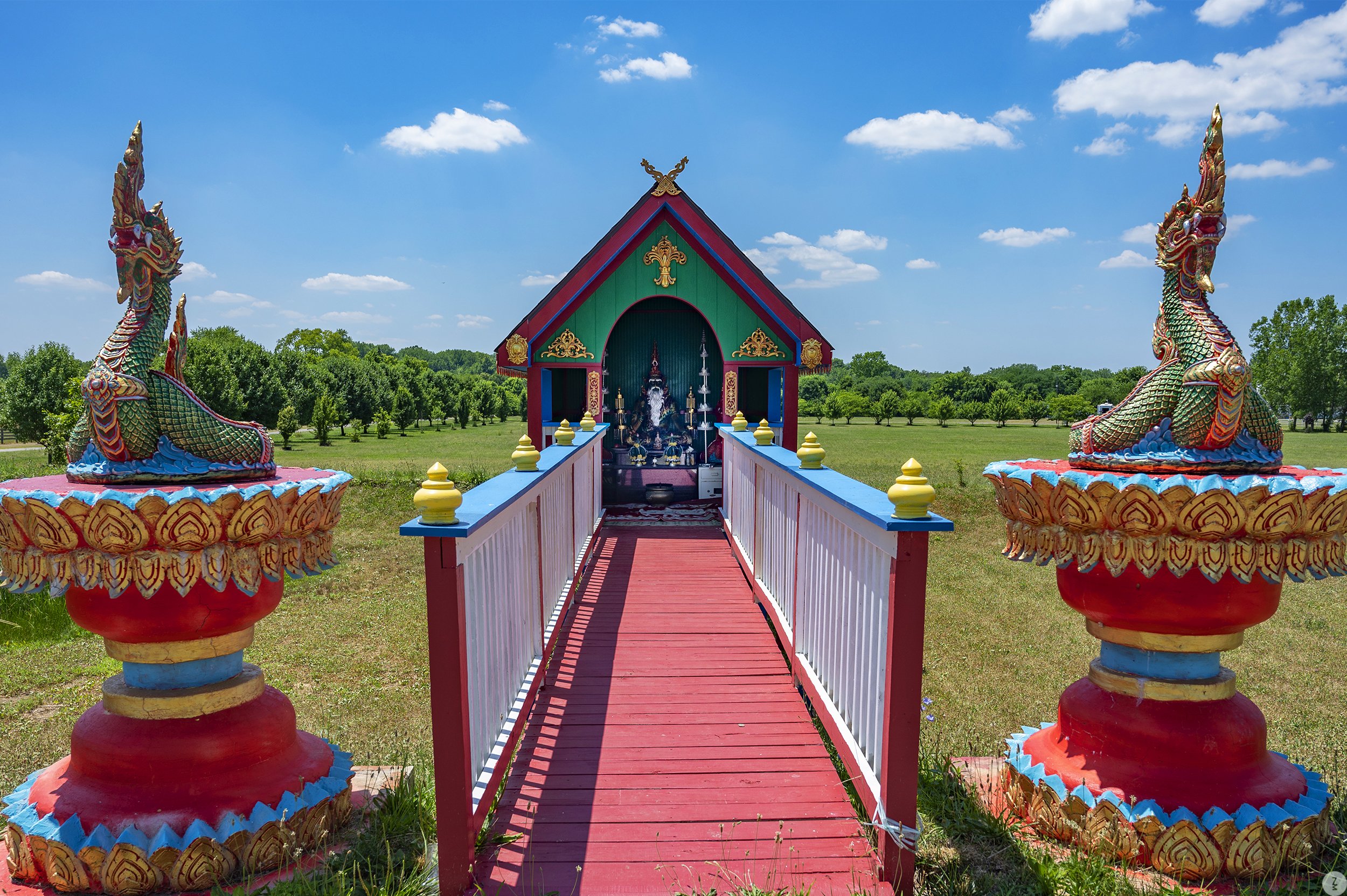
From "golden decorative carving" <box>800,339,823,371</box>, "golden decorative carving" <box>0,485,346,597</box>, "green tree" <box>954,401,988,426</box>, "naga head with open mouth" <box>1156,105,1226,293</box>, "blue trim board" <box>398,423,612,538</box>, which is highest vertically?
"naga head with open mouth" <box>1156,105,1226,293</box>

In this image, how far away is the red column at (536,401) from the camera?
9242mm

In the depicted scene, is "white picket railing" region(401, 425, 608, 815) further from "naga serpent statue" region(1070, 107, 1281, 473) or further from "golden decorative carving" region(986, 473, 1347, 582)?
"naga serpent statue" region(1070, 107, 1281, 473)

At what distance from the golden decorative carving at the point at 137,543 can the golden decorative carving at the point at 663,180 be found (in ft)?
22.7

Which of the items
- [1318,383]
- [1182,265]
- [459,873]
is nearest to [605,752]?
[459,873]

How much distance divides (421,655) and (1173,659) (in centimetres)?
668

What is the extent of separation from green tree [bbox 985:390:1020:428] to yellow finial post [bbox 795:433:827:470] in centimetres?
6669

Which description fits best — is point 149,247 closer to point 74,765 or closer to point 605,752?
point 74,765

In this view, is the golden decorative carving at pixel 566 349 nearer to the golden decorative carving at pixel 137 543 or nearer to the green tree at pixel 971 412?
the golden decorative carving at pixel 137 543

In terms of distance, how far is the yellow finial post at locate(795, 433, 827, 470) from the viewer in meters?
4.37

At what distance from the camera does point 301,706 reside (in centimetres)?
630

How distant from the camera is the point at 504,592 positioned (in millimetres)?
3467

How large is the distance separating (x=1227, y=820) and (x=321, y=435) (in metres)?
40.7

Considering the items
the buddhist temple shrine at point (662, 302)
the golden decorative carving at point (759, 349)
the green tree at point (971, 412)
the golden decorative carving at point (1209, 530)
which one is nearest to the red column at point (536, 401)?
the buddhist temple shrine at point (662, 302)

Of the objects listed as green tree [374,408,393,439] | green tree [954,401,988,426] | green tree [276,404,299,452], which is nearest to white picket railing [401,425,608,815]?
green tree [276,404,299,452]
